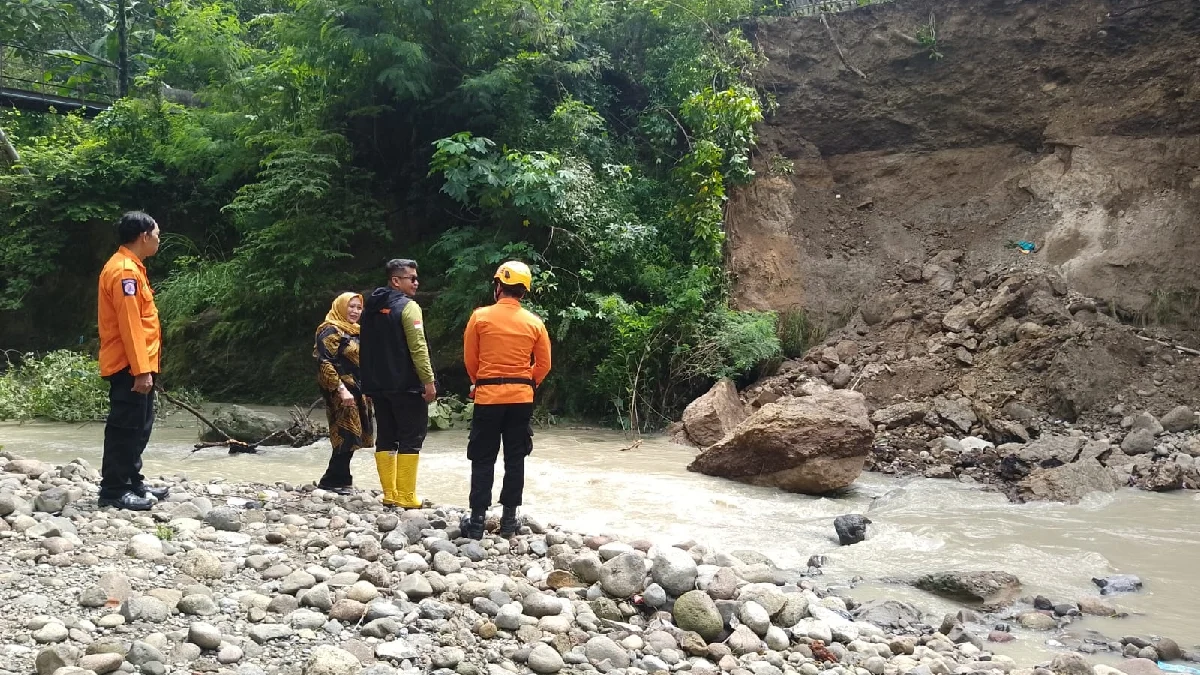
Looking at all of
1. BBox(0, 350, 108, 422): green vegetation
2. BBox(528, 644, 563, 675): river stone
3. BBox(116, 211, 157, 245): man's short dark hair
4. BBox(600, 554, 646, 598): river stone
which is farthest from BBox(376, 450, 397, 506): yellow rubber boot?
BBox(0, 350, 108, 422): green vegetation

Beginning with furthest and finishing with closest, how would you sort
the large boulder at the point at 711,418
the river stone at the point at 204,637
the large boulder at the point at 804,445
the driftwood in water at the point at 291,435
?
1. the large boulder at the point at 711,418
2. the driftwood in water at the point at 291,435
3. the large boulder at the point at 804,445
4. the river stone at the point at 204,637

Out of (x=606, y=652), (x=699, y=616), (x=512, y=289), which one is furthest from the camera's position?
(x=512, y=289)

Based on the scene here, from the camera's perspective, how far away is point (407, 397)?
18.8 feet

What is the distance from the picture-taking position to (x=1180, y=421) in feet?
31.7

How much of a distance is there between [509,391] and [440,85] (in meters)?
10.4

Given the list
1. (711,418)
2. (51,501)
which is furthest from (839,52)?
(51,501)

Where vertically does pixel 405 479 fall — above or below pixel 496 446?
below

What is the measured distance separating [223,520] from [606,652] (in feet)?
8.33

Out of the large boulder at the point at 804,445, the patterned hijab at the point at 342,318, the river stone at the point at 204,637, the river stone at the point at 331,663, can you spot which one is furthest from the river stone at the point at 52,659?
the large boulder at the point at 804,445

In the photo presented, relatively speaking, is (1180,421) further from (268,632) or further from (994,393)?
(268,632)

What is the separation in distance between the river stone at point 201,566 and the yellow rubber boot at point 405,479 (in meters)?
1.67

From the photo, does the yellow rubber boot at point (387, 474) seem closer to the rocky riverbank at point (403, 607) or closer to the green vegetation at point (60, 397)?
the rocky riverbank at point (403, 607)

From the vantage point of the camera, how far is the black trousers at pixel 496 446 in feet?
16.8

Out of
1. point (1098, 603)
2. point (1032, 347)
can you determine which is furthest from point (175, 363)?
point (1098, 603)
